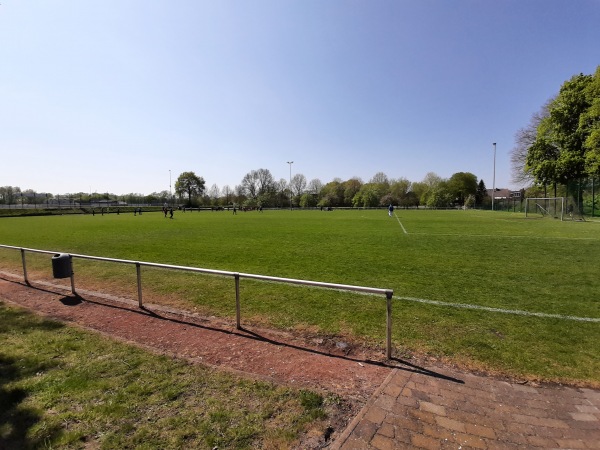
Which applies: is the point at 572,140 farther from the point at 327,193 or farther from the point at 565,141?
the point at 327,193

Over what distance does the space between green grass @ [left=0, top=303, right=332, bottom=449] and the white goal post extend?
130ft

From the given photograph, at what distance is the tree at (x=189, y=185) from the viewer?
357 ft

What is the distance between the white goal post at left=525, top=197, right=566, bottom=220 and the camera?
112ft

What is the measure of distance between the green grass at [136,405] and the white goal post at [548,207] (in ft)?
130

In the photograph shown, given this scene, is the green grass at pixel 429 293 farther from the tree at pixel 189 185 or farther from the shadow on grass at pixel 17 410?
the tree at pixel 189 185

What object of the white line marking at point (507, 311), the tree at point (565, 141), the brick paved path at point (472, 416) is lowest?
the white line marking at point (507, 311)

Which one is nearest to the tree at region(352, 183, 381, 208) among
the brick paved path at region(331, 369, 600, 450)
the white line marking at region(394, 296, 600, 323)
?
the white line marking at region(394, 296, 600, 323)

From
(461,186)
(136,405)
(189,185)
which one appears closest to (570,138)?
(136,405)

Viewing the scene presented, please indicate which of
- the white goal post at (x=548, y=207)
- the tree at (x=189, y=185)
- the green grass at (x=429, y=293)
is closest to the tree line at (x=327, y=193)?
the tree at (x=189, y=185)

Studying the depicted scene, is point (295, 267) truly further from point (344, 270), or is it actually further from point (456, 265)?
point (456, 265)

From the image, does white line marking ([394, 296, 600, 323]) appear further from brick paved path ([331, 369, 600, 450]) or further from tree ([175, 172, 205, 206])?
tree ([175, 172, 205, 206])

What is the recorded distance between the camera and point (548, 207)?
3650cm

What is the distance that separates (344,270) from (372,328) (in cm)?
403

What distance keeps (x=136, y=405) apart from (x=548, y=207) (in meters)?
46.1
